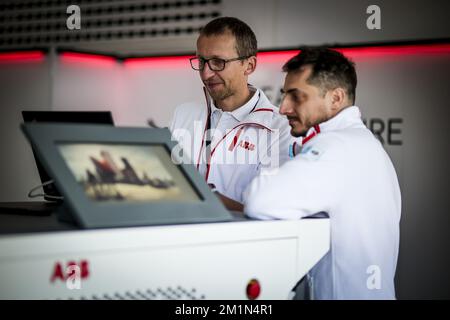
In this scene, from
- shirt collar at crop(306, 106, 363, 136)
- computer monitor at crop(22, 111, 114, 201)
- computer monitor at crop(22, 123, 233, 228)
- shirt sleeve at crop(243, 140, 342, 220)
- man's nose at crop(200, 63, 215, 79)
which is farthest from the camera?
man's nose at crop(200, 63, 215, 79)

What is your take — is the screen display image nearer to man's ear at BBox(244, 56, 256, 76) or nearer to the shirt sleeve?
the shirt sleeve

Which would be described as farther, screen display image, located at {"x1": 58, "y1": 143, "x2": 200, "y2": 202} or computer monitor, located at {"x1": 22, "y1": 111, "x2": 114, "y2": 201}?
computer monitor, located at {"x1": 22, "y1": 111, "x2": 114, "y2": 201}

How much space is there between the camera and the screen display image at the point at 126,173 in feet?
4.35

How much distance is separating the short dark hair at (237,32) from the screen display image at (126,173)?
1.08 m

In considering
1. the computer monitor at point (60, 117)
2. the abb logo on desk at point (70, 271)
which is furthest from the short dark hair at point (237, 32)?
the abb logo on desk at point (70, 271)

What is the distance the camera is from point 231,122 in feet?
8.28

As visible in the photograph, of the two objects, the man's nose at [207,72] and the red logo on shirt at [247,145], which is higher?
the man's nose at [207,72]

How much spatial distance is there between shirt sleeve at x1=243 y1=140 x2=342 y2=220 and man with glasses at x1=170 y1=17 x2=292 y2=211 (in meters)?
0.66

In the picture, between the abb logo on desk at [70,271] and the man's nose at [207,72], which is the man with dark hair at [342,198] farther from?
the man's nose at [207,72]

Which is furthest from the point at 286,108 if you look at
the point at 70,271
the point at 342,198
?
the point at 70,271

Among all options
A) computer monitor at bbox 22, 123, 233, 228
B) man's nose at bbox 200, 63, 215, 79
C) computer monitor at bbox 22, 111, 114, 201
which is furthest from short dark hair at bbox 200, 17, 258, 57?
computer monitor at bbox 22, 123, 233, 228

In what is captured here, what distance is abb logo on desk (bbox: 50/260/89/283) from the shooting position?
46.3 inches
